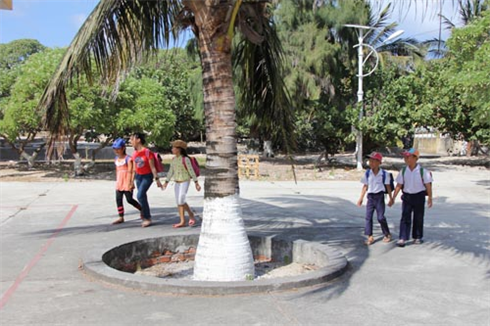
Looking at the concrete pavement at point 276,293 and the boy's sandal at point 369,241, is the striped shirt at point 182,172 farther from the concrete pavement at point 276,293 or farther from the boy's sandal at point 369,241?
the boy's sandal at point 369,241

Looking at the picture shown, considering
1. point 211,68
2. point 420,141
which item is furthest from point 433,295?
point 420,141

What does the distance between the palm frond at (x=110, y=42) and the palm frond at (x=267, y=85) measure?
1.20 meters

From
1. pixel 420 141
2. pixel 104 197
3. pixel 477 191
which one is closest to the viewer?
pixel 104 197

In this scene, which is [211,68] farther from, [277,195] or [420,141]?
[420,141]

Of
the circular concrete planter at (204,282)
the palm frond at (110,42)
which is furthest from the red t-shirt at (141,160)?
the palm frond at (110,42)

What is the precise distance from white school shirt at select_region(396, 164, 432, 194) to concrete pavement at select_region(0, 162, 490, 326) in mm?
848

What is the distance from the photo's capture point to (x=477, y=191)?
1697cm

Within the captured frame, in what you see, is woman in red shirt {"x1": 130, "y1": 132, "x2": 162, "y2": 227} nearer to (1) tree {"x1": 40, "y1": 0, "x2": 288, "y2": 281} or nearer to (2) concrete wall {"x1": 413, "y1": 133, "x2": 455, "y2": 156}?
(1) tree {"x1": 40, "y1": 0, "x2": 288, "y2": 281}

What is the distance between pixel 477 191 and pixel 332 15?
1252 cm

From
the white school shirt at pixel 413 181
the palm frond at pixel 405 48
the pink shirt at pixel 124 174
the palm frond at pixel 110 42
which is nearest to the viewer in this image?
the palm frond at pixel 110 42

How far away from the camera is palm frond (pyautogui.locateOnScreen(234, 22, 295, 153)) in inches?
288

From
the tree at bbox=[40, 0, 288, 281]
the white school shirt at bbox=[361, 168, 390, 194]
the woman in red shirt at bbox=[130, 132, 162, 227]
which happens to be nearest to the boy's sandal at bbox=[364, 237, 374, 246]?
the white school shirt at bbox=[361, 168, 390, 194]

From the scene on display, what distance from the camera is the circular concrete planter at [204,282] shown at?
5.30 m

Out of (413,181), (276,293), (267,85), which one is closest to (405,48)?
(413,181)
